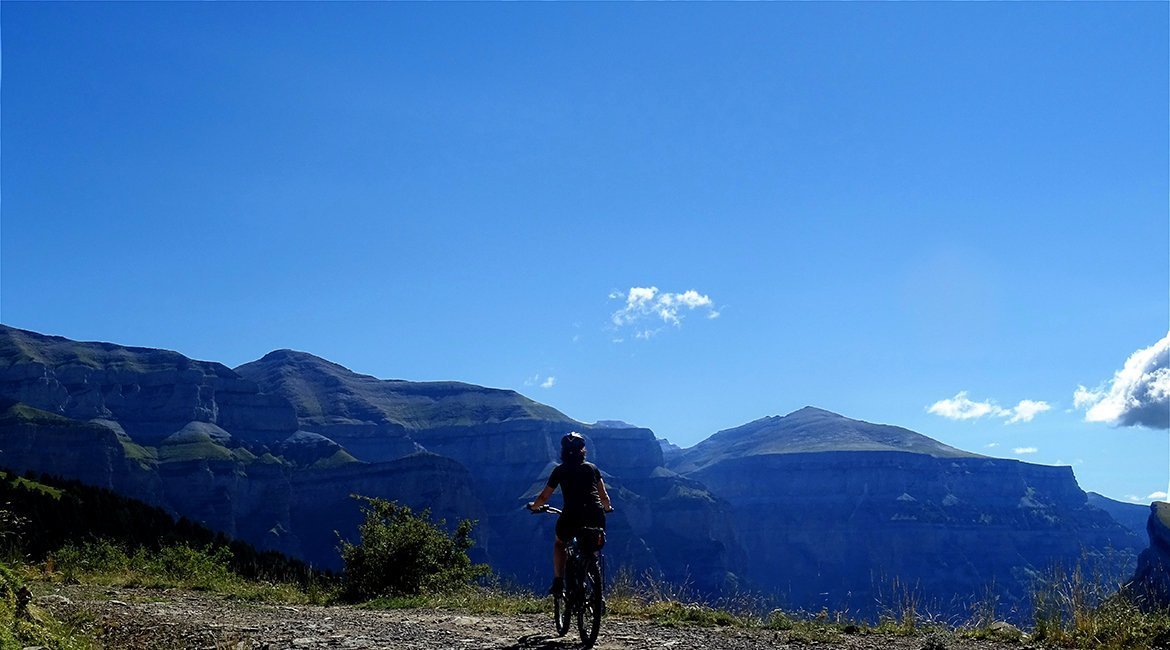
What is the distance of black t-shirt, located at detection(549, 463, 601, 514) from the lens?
1094 cm

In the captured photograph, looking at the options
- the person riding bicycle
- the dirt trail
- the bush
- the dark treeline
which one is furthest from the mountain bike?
the dark treeline

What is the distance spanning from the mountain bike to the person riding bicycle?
5.0 inches

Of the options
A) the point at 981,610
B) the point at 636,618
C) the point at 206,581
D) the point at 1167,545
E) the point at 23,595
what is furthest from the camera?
the point at 1167,545

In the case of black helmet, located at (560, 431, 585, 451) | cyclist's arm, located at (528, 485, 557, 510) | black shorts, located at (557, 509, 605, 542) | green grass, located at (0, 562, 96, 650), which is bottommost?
green grass, located at (0, 562, 96, 650)

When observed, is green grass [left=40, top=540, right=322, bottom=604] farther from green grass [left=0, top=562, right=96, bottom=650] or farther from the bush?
green grass [left=0, top=562, right=96, bottom=650]

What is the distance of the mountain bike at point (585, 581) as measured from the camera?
10422mm

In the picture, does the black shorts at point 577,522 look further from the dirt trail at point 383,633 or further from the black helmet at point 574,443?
the dirt trail at point 383,633

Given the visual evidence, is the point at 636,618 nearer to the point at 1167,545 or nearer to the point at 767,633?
the point at 767,633

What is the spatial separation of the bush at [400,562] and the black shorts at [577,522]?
7499 mm

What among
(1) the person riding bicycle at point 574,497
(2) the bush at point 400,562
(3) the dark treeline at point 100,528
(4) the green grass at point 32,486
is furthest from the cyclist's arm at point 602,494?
(4) the green grass at point 32,486

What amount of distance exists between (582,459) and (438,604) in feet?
18.2

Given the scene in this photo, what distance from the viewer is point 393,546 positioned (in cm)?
1773

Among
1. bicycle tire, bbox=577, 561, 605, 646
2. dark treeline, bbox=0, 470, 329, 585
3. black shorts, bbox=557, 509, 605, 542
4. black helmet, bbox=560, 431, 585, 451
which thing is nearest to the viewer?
bicycle tire, bbox=577, 561, 605, 646

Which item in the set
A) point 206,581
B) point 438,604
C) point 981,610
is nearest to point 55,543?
point 206,581
